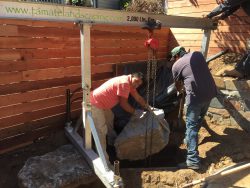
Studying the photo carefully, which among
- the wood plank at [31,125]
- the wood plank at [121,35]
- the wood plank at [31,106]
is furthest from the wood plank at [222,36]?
the wood plank at [31,125]

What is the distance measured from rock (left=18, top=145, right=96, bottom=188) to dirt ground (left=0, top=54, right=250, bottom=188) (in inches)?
12.8

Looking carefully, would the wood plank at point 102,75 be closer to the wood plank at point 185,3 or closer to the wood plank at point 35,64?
the wood plank at point 35,64

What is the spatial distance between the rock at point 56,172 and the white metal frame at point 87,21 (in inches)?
6.4

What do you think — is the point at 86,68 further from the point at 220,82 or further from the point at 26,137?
the point at 220,82

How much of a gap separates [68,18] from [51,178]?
216 cm

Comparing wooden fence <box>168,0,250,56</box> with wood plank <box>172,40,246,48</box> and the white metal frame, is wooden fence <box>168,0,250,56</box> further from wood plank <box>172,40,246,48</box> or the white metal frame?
the white metal frame

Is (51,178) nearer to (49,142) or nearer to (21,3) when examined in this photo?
(49,142)

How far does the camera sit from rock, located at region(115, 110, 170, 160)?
502 centimetres

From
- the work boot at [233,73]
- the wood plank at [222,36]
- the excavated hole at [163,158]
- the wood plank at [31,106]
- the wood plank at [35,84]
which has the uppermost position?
the wood plank at [222,36]

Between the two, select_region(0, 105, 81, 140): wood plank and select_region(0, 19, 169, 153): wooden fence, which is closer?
select_region(0, 19, 169, 153): wooden fence

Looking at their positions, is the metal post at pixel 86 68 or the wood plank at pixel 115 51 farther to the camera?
the wood plank at pixel 115 51

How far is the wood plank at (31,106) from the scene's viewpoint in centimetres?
495

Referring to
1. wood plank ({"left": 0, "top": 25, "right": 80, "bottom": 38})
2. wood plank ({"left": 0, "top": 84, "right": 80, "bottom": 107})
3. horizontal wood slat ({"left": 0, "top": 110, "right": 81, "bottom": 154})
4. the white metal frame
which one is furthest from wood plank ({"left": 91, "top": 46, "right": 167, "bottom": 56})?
the white metal frame

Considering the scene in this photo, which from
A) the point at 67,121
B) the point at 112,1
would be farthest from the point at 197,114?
the point at 112,1
